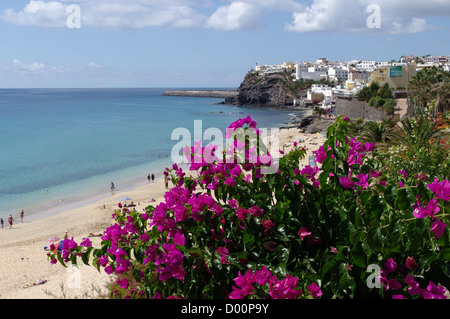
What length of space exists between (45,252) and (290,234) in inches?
600

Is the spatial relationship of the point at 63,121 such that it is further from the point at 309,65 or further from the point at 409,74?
the point at 309,65

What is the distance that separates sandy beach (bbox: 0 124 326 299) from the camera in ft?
35.4

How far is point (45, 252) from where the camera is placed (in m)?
16.1

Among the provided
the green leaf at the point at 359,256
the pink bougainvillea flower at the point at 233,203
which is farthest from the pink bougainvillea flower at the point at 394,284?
the pink bougainvillea flower at the point at 233,203

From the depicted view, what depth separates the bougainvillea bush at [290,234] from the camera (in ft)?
7.80

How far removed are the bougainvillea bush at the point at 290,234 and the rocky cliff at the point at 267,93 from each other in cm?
10982

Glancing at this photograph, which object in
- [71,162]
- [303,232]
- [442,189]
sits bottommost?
[71,162]

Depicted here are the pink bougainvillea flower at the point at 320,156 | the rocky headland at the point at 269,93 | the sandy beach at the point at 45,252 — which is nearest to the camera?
the pink bougainvillea flower at the point at 320,156

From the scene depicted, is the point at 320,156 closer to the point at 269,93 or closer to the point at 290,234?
the point at 290,234

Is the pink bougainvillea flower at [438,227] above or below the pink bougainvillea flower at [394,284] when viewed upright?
above

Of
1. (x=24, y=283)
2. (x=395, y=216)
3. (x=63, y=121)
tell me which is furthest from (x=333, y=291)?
(x=63, y=121)

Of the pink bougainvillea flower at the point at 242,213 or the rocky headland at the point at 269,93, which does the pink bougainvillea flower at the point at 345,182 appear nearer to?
the pink bougainvillea flower at the point at 242,213
